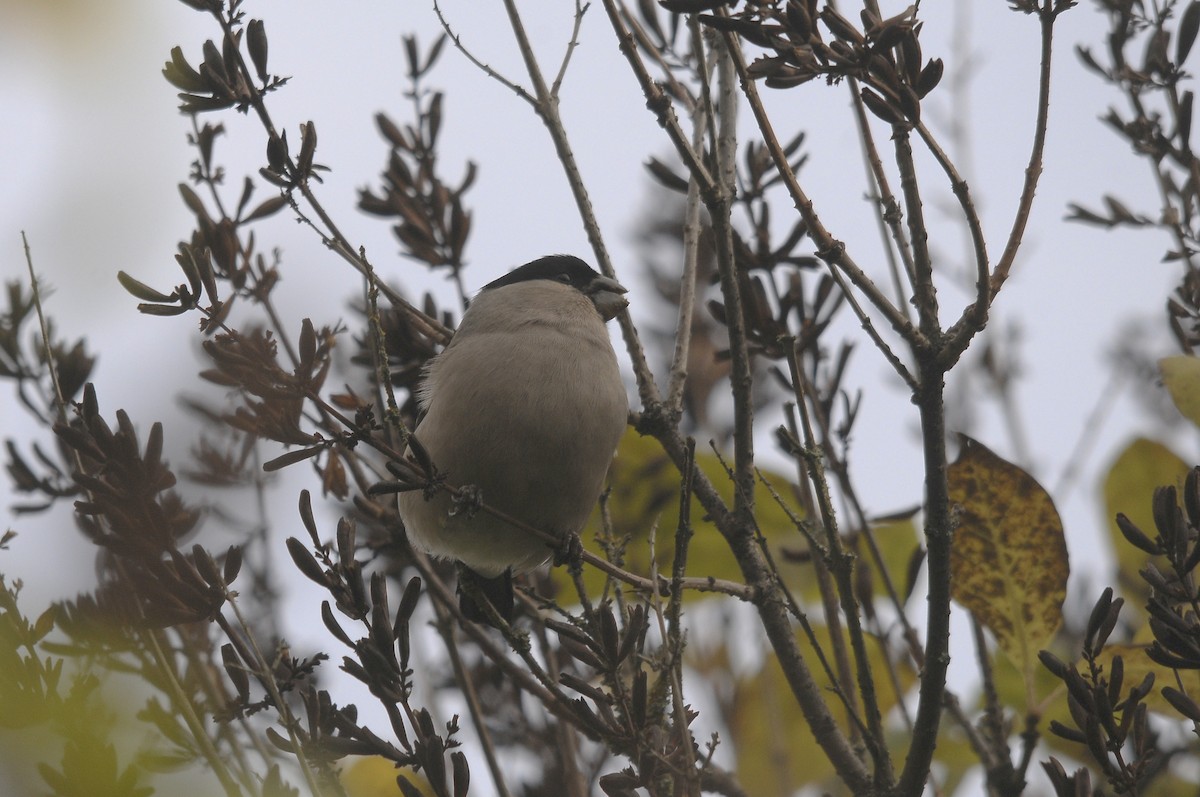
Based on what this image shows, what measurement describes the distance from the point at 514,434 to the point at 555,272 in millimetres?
1185

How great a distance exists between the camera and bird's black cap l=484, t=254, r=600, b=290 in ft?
14.3

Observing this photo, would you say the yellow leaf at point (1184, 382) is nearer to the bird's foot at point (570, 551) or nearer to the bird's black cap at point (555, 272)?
the bird's foot at point (570, 551)

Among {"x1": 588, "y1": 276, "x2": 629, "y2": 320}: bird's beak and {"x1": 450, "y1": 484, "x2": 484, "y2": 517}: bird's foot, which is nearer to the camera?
{"x1": 450, "y1": 484, "x2": 484, "y2": 517}: bird's foot

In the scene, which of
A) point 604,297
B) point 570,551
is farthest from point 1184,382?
point 604,297

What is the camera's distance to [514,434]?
3436 mm

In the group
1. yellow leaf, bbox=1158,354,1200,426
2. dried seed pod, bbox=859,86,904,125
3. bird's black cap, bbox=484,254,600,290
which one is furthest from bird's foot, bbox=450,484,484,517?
yellow leaf, bbox=1158,354,1200,426

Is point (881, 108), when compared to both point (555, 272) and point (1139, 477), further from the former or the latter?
point (555, 272)

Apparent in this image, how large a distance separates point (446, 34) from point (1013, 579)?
7.68 feet

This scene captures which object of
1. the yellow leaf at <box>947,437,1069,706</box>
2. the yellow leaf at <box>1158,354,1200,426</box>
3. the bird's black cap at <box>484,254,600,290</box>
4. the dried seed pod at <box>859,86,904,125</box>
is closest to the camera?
the dried seed pod at <box>859,86,904,125</box>

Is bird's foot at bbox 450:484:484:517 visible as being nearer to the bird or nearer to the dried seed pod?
the bird

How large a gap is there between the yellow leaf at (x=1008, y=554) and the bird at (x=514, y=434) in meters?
1.07

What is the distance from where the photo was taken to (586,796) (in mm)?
3162

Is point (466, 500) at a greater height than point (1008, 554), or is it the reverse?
point (466, 500)

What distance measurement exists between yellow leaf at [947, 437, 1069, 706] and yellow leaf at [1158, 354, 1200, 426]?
1.19 feet
